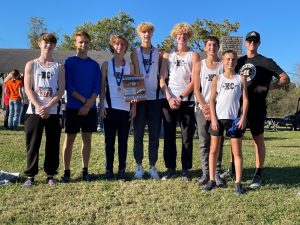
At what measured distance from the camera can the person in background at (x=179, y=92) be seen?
5977 mm

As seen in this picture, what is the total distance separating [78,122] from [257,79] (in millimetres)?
2530

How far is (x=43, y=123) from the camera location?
5707mm

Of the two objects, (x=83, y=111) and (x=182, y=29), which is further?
(x=182, y=29)

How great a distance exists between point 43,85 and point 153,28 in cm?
177

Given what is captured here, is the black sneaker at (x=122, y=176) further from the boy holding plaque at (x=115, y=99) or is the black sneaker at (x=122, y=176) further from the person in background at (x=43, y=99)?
the person in background at (x=43, y=99)

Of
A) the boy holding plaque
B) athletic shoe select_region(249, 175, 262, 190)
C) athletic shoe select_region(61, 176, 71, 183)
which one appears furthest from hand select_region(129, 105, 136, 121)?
athletic shoe select_region(249, 175, 262, 190)

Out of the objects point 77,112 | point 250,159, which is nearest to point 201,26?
point 250,159

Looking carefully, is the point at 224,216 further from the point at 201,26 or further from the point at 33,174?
the point at 201,26

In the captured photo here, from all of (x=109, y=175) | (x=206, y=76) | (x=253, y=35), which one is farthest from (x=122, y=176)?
(x=253, y=35)

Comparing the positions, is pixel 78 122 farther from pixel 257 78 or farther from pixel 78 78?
pixel 257 78

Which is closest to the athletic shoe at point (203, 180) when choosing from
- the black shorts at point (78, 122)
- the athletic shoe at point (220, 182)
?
the athletic shoe at point (220, 182)

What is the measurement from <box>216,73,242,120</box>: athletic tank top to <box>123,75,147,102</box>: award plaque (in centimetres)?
112

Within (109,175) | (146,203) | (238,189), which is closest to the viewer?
(146,203)

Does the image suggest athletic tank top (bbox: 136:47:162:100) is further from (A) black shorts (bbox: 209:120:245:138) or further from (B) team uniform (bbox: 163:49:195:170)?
(A) black shorts (bbox: 209:120:245:138)
